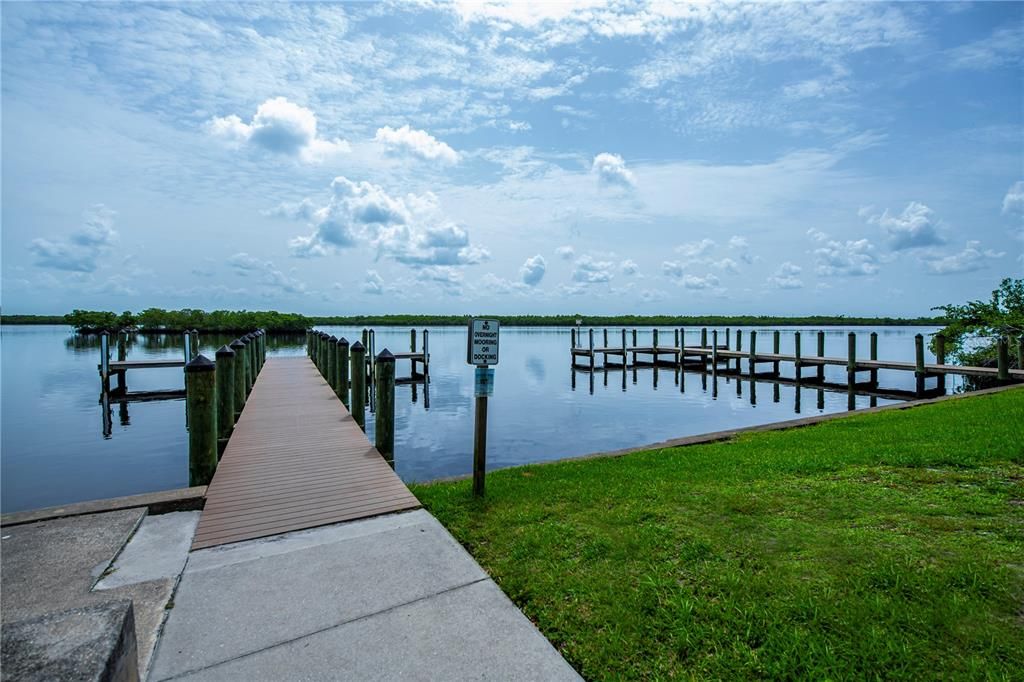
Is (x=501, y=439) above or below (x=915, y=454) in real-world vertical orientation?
below

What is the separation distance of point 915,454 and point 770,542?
3852 mm

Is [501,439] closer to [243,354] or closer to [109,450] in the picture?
[243,354]

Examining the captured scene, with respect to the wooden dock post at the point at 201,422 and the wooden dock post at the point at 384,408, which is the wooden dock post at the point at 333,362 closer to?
the wooden dock post at the point at 384,408

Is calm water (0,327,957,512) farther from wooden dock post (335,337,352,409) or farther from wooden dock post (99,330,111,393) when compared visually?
wooden dock post (335,337,352,409)

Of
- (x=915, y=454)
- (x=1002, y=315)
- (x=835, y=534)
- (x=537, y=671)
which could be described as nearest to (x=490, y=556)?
(x=537, y=671)

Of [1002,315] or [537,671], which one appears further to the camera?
[1002,315]

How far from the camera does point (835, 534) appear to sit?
4.45m

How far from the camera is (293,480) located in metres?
6.48

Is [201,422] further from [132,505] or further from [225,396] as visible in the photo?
[225,396]

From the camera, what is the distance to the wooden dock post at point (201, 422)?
20.5 ft

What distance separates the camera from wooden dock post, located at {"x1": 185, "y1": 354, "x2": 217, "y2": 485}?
6.25 m

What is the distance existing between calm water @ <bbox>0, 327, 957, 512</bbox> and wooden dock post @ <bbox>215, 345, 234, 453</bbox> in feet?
10.3

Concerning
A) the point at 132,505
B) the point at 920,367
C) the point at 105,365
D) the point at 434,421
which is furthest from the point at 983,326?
the point at 105,365

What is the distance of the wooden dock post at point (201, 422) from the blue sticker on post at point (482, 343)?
323cm
